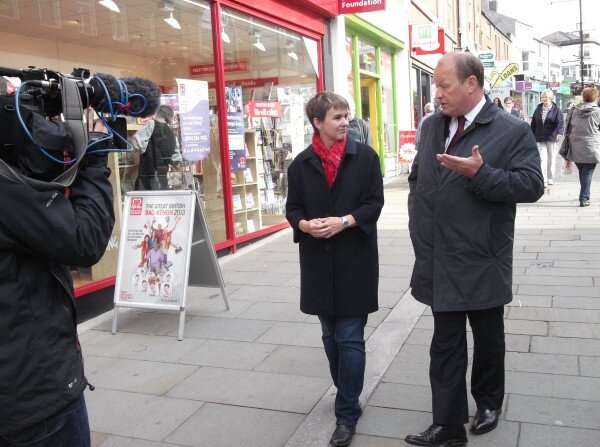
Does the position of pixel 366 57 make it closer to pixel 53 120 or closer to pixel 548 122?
pixel 548 122

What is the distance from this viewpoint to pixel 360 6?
10.8 metres

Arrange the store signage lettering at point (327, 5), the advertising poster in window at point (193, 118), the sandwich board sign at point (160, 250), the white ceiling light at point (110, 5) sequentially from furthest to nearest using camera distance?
the store signage lettering at point (327, 5)
the advertising poster in window at point (193, 118)
the white ceiling light at point (110, 5)
the sandwich board sign at point (160, 250)

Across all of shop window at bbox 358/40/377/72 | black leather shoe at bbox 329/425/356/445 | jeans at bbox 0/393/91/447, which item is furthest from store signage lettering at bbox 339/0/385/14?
jeans at bbox 0/393/91/447

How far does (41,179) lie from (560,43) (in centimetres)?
10057

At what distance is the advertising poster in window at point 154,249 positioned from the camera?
5.03 metres

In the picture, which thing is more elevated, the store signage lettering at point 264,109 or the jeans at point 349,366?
the store signage lettering at point 264,109

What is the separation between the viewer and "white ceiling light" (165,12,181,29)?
752cm

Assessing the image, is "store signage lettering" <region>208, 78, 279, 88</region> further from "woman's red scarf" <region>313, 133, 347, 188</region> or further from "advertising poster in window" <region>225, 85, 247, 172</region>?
"woman's red scarf" <region>313, 133, 347, 188</region>

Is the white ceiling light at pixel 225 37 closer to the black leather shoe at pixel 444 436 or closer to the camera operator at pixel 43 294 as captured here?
the black leather shoe at pixel 444 436

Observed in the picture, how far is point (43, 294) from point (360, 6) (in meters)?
10.0

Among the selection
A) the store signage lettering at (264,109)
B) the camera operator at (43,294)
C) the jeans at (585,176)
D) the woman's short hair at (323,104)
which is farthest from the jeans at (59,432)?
the jeans at (585,176)

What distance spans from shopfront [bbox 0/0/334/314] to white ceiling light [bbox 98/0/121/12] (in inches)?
0.6

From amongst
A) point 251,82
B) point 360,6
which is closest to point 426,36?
point 360,6

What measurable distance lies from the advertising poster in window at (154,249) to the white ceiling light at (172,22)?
3114 mm
